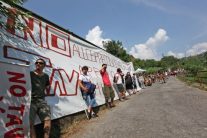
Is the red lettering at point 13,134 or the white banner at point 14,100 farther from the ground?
the white banner at point 14,100

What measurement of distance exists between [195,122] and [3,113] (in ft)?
15.5

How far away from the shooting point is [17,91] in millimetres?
5562

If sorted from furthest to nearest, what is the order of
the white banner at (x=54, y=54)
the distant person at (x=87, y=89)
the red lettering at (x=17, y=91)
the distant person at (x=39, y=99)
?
the distant person at (x=87, y=89) < the white banner at (x=54, y=54) < the distant person at (x=39, y=99) < the red lettering at (x=17, y=91)

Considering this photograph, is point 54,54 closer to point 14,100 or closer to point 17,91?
point 17,91

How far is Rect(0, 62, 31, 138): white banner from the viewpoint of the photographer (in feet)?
17.0

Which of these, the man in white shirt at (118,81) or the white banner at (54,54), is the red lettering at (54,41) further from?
the man in white shirt at (118,81)

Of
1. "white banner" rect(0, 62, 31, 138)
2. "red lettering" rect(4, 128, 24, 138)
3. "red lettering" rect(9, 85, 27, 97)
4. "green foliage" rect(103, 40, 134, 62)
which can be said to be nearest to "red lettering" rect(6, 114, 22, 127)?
"white banner" rect(0, 62, 31, 138)

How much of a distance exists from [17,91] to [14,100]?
209mm

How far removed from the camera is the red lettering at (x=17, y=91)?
17.9ft

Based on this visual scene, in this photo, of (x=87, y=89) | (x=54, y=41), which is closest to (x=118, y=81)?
(x=87, y=89)

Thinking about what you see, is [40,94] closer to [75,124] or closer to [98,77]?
[75,124]

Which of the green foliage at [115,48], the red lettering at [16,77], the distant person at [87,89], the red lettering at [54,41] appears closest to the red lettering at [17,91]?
the red lettering at [16,77]

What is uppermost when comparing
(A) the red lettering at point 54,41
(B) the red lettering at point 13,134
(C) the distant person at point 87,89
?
(A) the red lettering at point 54,41

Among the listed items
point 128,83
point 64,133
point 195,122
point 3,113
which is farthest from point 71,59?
point 128,83
